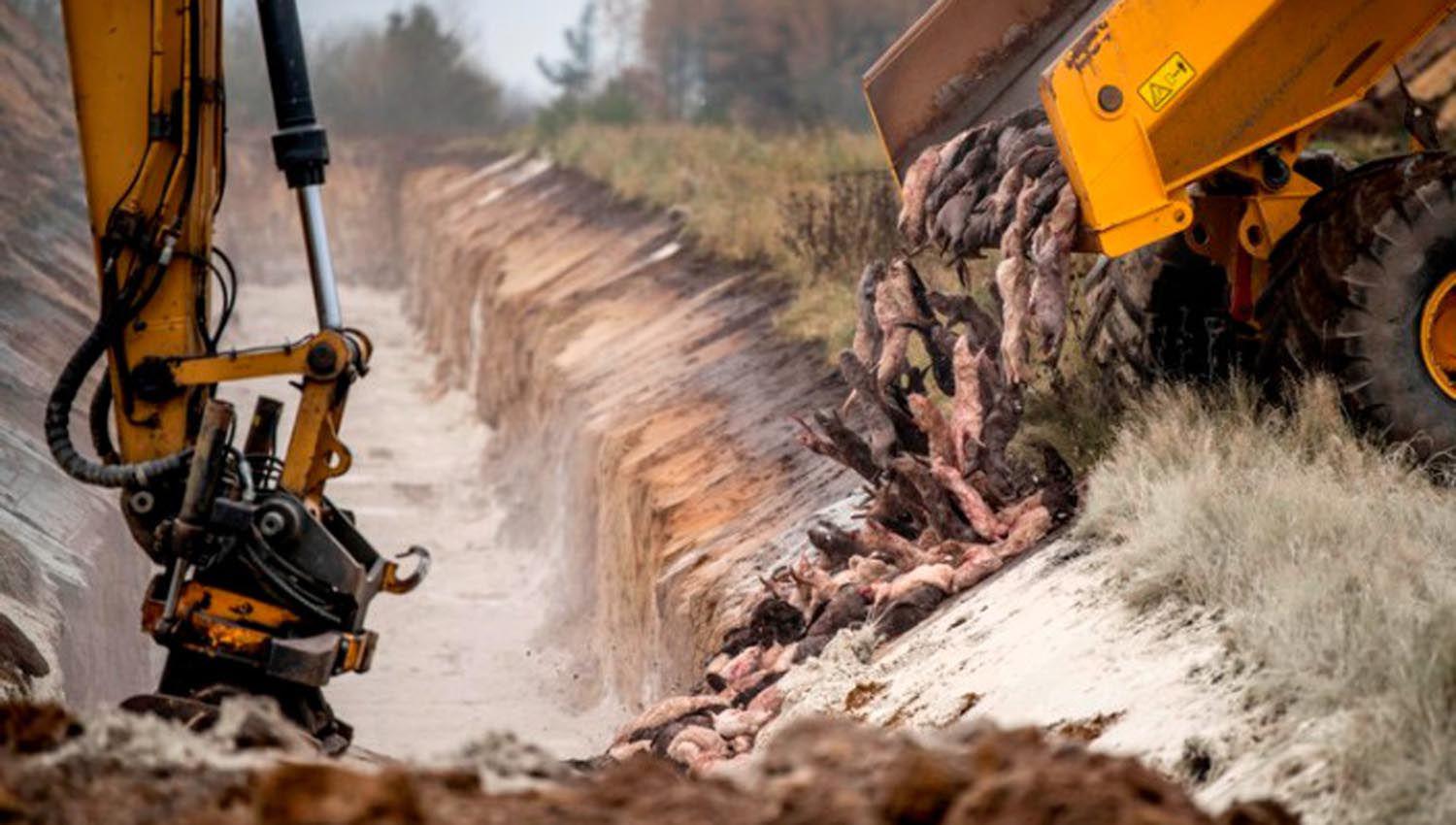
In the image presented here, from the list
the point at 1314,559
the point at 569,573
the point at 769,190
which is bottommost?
the point at 1314,559

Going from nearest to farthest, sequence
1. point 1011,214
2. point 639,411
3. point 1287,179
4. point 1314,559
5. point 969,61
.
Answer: point 1314,559 < point 1287,179 < point 1011,214 < point 969,61 < point 639,411

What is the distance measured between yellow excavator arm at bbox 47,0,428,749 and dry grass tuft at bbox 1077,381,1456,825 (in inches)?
125

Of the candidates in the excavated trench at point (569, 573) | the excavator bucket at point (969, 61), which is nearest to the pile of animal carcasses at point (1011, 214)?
the excavator bucket at point (969, 61)

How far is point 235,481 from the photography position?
9398 millimetres

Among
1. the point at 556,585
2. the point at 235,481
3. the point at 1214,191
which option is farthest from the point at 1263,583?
the point at 556,585

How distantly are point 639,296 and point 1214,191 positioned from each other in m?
10.9

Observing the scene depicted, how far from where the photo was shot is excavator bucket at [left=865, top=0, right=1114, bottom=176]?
37.0ft

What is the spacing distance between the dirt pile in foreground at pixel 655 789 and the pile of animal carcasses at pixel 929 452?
149 inches

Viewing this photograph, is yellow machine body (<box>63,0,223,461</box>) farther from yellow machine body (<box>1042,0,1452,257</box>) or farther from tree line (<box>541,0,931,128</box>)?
tree line (<box>541,0,931,128</box>)

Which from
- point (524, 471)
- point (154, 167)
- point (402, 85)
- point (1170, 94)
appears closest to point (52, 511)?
point (154, 167)

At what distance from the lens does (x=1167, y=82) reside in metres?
9.07

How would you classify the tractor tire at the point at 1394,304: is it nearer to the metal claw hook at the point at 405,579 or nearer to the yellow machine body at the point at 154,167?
the metal claw hook at the point at 405,579

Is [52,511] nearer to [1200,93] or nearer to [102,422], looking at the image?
[102,422]

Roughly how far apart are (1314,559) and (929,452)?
3.45 m
